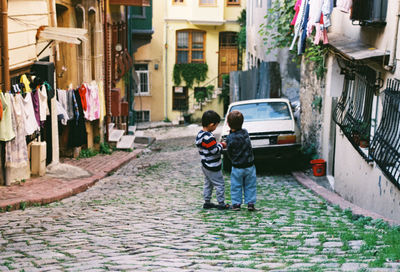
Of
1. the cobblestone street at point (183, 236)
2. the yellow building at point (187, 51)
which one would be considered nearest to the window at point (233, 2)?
the yellow building at point (187, 51)

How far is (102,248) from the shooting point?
221 inches

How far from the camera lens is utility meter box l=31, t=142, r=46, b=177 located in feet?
35.3

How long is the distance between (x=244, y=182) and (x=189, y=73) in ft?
93.7

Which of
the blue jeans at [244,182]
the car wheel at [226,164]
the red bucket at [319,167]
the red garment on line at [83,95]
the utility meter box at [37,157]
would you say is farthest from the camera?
the red garment on line at [83,95]

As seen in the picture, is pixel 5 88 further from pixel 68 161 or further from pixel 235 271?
pixel 235 271

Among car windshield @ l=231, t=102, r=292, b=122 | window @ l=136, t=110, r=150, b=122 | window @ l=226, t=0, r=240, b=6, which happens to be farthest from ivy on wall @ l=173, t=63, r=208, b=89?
car windshield @ l=231, t=102, r=292, b=122

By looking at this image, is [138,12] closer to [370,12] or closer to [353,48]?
[353,48]

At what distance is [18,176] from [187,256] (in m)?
6.08

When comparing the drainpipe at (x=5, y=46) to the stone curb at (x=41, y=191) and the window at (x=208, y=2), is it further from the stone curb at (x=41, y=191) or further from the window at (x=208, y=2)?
the window at (x=208, y=2)

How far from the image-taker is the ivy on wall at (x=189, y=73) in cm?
3569

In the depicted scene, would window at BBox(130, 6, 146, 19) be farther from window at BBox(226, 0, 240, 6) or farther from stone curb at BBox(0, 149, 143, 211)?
stone curb at BBox(0, 149, 143, 211)

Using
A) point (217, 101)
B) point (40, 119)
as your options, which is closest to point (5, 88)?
point (40, 119)

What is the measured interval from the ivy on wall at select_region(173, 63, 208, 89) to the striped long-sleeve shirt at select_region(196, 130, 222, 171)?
28359mm

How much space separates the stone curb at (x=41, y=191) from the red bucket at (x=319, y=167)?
511 centimetres
